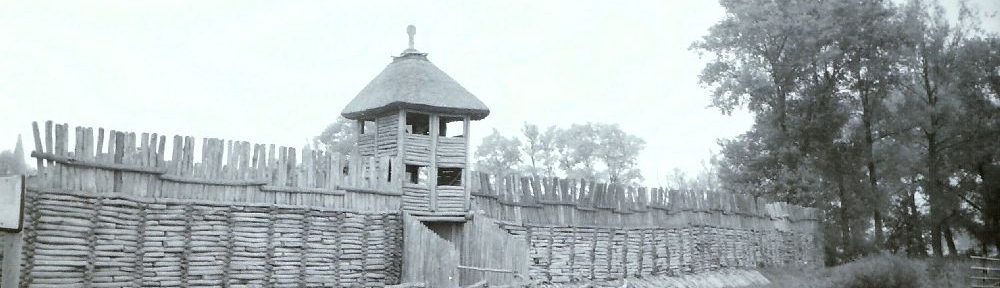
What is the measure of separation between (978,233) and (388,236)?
28387 mm

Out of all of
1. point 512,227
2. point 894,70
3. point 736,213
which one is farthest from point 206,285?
point 894,70

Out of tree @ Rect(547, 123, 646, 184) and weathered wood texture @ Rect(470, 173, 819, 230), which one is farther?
tree @ Rect(547, 123, 646, 184)

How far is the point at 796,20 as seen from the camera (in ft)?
110

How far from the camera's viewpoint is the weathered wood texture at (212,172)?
46.5 feet

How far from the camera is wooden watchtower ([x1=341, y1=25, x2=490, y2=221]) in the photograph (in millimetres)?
21188

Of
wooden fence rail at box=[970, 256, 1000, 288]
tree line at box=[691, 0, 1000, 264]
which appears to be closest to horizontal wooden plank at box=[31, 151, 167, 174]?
wooden fence rail at box=[970, 256, 1000, 288]

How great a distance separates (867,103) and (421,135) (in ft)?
77.0

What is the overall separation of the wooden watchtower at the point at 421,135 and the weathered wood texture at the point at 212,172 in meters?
0.96

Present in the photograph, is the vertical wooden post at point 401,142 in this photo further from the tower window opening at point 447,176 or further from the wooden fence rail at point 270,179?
the tower window opening at point 447,176

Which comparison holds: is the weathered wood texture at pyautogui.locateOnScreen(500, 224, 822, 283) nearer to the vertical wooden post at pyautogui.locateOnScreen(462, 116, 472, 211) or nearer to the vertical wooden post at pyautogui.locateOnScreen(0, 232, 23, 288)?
the vertical wooden post at pyautogui.locateOnScreen(462, 116, 472, 211)

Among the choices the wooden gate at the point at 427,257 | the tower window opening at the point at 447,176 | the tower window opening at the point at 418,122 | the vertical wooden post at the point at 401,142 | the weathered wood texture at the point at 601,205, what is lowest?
the wooden gate at the point at 427,257

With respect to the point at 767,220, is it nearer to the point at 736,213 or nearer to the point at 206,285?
the point at 736,213

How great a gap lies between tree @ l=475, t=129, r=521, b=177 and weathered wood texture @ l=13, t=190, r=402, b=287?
1785 inches

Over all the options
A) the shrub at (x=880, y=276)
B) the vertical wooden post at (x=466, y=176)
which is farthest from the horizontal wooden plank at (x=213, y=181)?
the shrub at (x=880, y=276)
